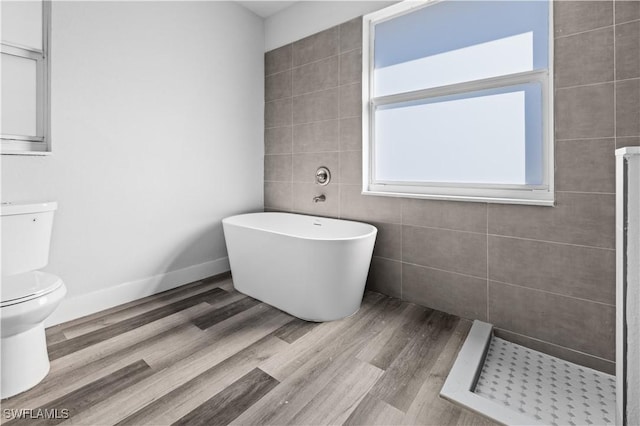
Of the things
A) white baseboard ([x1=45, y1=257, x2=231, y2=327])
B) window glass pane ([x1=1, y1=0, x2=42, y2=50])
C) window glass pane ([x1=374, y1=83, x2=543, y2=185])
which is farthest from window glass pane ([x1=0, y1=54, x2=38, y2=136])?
window glass pane ([x1=374, y1=83, x2=543, y2=185])

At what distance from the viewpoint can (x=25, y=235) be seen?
5.43 ft

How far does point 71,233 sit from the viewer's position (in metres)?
1.99

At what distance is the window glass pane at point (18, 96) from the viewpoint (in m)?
1.76

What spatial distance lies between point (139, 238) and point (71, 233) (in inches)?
16.6

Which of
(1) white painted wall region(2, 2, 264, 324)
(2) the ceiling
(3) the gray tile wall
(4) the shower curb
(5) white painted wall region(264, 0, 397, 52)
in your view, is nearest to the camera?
(4) the shower curb

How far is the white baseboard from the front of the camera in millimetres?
1992

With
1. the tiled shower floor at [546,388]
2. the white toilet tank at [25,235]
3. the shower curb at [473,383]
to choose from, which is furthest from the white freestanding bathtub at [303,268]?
the white toilet tank at [25,235]

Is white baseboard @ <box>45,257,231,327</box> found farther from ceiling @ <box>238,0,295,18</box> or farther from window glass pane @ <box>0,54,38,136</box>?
ceiling @ <box>238,0,295,18</box>

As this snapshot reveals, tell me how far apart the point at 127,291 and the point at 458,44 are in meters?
2.92

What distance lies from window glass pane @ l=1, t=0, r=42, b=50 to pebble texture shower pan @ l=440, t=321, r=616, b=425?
2926mm

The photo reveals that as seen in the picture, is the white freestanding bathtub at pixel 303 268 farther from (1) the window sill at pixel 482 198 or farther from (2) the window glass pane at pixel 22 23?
(2) the window glass pane at pixel 22 23

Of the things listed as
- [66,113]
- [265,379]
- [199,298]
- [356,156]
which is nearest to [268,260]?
[199,298]

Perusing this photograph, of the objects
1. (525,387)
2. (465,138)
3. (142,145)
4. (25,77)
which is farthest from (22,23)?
(525,387)

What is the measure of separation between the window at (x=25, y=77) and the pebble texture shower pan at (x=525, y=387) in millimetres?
2628
